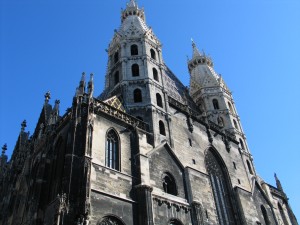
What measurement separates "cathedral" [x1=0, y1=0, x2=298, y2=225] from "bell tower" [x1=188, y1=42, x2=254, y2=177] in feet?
0.56

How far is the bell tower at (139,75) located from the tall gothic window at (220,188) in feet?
18.3

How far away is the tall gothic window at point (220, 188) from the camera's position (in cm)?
2670

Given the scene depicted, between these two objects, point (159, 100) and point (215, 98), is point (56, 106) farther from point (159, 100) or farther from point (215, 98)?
point (215, 98)

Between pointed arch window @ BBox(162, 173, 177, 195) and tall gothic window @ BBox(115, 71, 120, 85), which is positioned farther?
tall gothic window @ BBox(115, 71, 120, 85)

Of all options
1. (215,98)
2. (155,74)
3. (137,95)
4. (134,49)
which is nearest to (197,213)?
(137,95)

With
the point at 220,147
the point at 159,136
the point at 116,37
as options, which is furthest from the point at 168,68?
the point at 159,136

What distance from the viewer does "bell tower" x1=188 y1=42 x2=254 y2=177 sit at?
36281 millimetres

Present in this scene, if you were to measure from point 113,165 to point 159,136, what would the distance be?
543 centimetres

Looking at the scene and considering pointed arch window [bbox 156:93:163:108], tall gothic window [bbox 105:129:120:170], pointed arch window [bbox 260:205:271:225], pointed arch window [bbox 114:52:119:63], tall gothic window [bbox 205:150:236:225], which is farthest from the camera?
pointed arch window [bbox 114:52:119:63]

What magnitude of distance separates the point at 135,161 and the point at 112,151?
1.70 metres

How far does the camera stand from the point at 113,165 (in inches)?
842

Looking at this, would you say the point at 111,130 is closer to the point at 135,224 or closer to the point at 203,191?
the point at 135,224

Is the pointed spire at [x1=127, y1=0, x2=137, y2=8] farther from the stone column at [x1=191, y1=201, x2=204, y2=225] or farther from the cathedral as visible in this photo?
the stone column at [x1=191, y1=201, x2=204, y2=225]

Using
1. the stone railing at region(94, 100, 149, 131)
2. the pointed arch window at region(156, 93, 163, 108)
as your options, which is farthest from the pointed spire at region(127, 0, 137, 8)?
the stone railing at region(94, 100, 149, 131)
